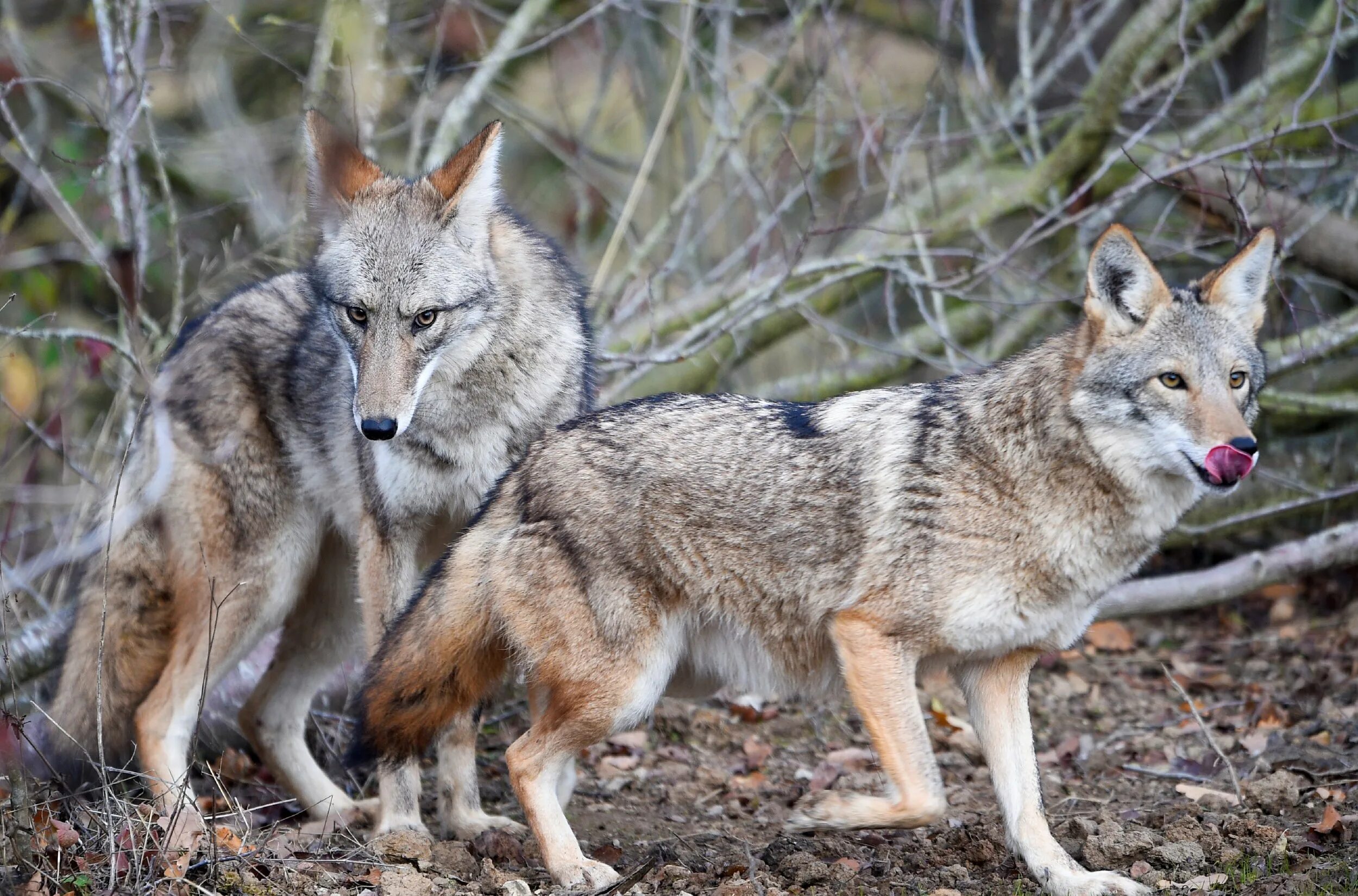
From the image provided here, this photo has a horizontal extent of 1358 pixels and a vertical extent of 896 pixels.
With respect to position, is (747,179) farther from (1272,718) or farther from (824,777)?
(1272,718)

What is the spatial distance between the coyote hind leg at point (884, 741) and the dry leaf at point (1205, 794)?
167cm

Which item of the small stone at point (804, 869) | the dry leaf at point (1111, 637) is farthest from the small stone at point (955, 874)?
the dry leaf at point (1111, 637)

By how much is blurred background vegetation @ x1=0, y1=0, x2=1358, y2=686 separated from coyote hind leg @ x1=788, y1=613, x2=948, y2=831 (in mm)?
2968

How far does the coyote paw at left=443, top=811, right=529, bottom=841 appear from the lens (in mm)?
5820

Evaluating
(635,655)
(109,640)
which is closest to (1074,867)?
(635,655)

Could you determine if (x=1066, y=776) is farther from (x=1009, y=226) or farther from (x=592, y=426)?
(x=1009, y=226)

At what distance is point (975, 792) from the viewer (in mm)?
6164

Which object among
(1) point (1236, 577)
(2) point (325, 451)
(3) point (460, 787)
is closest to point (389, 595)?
(2) point (325, 451)

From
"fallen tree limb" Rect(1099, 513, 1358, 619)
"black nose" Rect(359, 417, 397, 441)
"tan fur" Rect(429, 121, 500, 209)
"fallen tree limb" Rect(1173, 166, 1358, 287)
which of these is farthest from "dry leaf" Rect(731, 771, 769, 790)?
"fallen tree limb" Rect(1173, 166, 1358, 287)

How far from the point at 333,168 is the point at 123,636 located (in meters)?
2.46

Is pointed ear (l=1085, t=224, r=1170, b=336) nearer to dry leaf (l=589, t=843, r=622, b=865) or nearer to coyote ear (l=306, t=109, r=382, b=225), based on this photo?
dry leaf (l=589, t=843, r=622, b=865)

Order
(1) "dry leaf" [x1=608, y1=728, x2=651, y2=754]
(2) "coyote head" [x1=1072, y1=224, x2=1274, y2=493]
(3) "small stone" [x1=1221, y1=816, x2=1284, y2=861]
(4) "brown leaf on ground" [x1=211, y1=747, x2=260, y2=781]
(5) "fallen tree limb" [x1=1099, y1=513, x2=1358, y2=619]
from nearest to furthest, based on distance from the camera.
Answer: (2) "coyote head" [x1=1072, y1=224, x2=1274, y2=493] → (3) "small stone" [x1=1221, y1=816, x2=1284, y2=861] → (4) "brown leaf on ground" [x1=211, y1=747, x2=260, y2=781] → (1) "dry leaf" [x1=608, y1=728, x2=651, y2=754] → (5) "fallen tree limb" [x1=1099, y1=513, x2=1358, y2=619]

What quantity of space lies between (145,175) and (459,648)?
7008mm

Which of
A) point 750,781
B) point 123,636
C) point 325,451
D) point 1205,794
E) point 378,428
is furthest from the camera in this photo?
point 750,781
